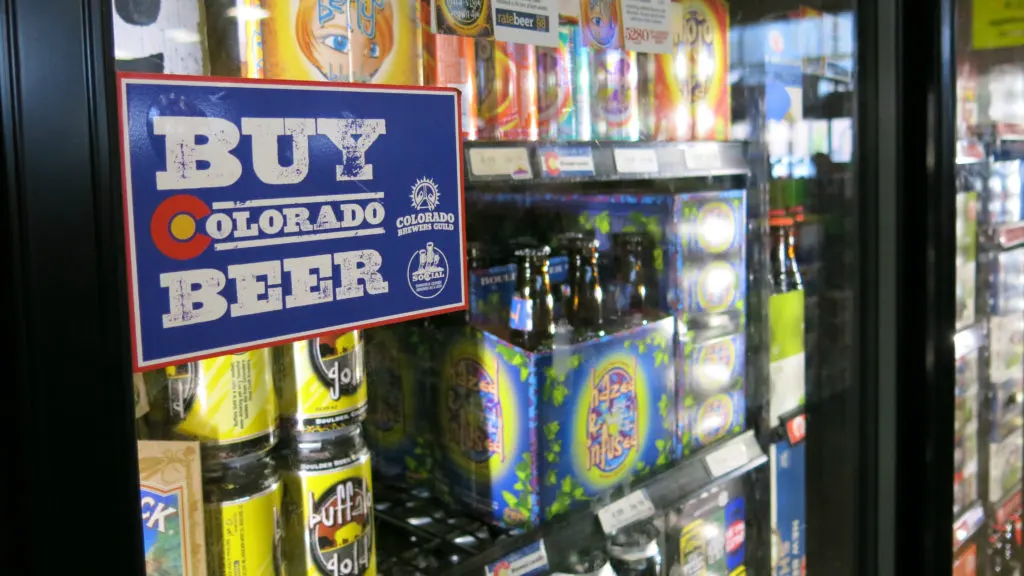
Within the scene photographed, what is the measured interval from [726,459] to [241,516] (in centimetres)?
94

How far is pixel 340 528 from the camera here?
94 cm

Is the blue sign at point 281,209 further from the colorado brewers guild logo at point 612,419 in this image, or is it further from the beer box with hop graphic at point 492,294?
the colorado brewers guild logo at point 612,419

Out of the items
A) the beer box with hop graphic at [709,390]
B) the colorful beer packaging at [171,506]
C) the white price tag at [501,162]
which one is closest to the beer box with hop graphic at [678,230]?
the beer box with hop graphic at [709,390]

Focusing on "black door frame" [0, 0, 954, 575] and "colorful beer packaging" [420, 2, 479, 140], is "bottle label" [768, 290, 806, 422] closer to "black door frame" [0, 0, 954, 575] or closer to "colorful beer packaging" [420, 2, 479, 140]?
"colorful beer packaging" [420, 2, 479, 140]

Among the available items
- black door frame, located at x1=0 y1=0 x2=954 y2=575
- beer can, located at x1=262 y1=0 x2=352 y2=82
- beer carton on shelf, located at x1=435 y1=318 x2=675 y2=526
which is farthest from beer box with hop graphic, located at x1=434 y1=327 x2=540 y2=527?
black door frame, located at x1=0 y1=0 x2=954 y2=575

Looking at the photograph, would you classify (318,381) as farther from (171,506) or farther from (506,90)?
(506,90)

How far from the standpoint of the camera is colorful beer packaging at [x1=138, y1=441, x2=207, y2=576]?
770mm

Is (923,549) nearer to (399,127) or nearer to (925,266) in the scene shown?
(925,266)

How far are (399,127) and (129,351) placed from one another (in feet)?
1.18

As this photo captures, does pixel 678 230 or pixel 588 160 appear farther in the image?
pixel 678 230

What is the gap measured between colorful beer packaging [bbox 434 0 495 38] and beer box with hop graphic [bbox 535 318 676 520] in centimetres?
45

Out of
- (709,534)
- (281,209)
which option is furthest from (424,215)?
(709,534)

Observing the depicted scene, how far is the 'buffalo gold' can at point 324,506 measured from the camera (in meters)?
0.92

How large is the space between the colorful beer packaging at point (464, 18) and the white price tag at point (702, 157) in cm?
47
